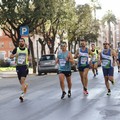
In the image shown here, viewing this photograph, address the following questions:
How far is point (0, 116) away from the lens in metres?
9.38

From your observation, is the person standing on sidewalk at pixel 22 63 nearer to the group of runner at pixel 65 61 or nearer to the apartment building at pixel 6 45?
the group of runner at pixel 65 61

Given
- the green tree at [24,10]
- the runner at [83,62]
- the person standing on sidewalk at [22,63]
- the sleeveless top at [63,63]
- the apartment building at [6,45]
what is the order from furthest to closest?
1. the apartment building at [6,45]
2. the green tree at [24,10]
3. the runner at [83,62]
4. the sleeveless top at [63,63]
5. the person standing on sidewalk at [22,63]

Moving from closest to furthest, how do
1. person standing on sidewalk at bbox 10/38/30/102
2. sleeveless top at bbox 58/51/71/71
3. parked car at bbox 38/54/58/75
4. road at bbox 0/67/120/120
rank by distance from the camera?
road at bbox 0/67/120/120
person standing on sidewalk at bbox 10/38/30/102
sleeveless top at bbox 58/51/71/71
parked car at bbox 38/54/58/75

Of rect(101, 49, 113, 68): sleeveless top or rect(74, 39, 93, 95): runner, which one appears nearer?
rect(101, 49, 113, 68): sleeveless top

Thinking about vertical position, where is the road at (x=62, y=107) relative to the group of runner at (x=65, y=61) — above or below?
below

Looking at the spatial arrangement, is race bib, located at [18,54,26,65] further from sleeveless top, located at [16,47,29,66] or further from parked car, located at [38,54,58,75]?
parked car, located at [38,54,58,75]

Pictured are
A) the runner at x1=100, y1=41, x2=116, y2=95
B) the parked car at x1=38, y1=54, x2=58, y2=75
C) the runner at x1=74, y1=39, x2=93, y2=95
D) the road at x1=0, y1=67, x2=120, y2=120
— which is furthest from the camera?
the parked car at x1=38, y1=54, x2=58, y2=75

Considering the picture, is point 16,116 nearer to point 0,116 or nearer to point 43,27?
point 0,116

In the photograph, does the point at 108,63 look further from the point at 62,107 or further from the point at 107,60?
the point at 62,107

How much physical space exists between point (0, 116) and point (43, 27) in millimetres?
31968

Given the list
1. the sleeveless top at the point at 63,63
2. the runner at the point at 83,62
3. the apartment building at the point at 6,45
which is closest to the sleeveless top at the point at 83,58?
the runner at the point at 83,62

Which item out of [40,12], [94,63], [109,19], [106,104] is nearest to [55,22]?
[40,12]

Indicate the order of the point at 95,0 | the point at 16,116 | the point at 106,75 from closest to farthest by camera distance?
the point at 16,116 → the point at 106,75 → the point at 95,0

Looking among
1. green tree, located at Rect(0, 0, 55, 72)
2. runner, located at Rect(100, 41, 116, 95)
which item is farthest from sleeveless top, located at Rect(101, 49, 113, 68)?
green tree, located at Rect(0, 0, 55, 72)
